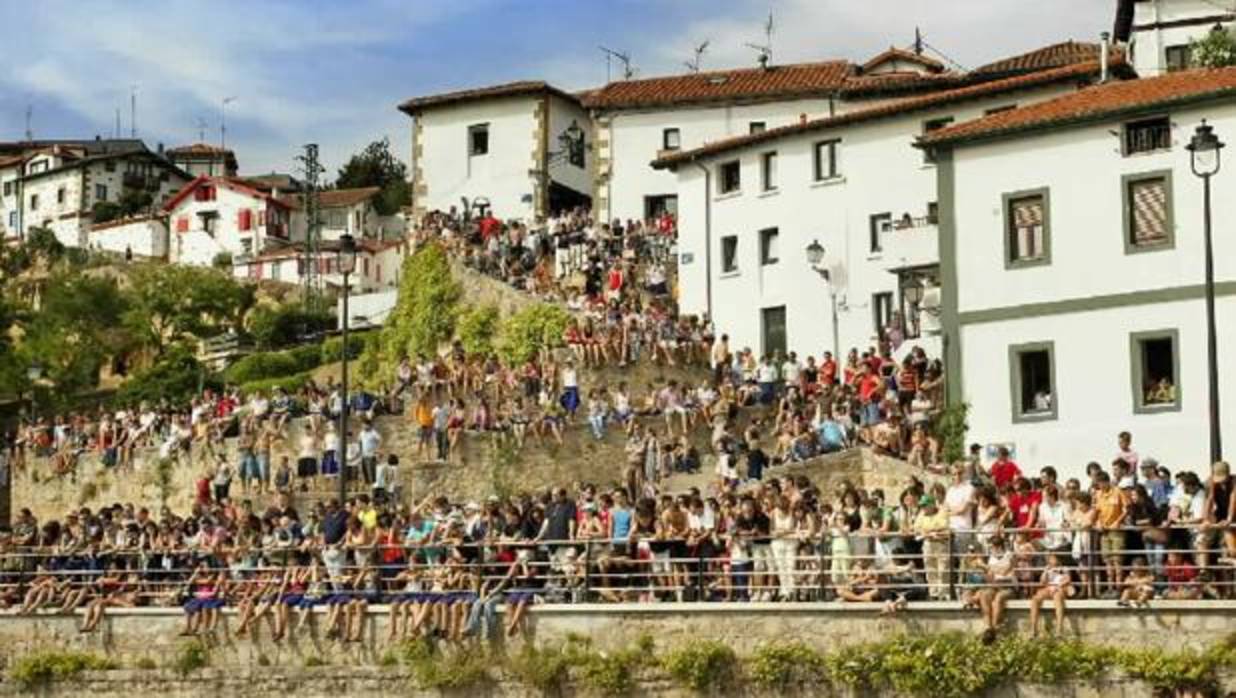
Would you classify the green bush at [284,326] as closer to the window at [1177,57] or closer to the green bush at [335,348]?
the green bush at [335,348]

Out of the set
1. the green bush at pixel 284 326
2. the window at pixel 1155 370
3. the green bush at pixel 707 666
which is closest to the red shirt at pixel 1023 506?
the green bush at pixel 707 666

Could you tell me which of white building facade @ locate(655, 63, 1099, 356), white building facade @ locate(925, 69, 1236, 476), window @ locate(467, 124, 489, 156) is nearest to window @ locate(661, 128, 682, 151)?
window @ locate(467, 124, 489, 156)

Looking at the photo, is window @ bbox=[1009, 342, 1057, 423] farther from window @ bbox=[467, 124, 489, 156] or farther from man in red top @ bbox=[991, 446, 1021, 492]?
window @ bbox=[467, 124, 489, 156]

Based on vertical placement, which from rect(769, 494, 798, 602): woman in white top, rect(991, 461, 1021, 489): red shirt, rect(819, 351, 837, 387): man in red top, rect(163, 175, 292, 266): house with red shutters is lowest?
rect(769, 494, 798, 602): woman in white top

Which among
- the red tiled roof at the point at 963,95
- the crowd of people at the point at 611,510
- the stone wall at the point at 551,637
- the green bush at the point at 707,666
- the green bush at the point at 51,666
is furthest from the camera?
the red tiled roof at the point at 963,95

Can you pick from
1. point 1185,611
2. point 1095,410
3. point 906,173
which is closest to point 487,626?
point 1185,611

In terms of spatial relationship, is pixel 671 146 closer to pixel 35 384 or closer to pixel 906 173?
pixel 906 173

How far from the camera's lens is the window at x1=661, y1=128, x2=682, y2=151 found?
5816cm

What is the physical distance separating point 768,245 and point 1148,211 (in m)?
14.6

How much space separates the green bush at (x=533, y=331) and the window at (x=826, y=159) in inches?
243

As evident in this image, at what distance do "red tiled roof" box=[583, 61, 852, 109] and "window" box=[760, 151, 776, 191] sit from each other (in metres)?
9.54

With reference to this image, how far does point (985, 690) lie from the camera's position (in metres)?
23.6

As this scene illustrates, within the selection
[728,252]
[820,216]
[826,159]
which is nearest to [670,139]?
[728,252]

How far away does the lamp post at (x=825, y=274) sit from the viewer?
45.0 m
